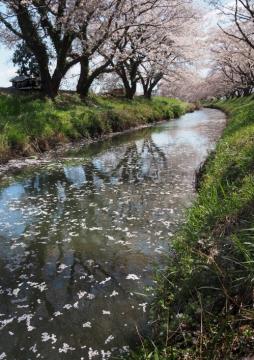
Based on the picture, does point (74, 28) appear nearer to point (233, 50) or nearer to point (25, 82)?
point (25, 82)

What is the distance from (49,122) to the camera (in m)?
17.0

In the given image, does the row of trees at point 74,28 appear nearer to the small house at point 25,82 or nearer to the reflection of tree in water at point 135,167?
the small house at point 25,82

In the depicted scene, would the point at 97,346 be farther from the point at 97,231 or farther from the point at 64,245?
the point at 97,231

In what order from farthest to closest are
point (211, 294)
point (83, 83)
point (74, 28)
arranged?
point (83, 83) < point (74, 28) < point (211, 294)

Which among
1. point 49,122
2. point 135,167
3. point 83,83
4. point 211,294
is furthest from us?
point 83,83

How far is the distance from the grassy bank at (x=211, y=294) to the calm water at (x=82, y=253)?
530 mm

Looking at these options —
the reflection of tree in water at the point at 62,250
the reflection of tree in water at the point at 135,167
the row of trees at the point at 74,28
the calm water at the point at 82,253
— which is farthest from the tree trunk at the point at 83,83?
the reflection of tree in water at the point at 62,250

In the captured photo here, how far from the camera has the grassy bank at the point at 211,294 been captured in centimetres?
310

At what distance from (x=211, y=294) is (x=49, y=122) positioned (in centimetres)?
1455

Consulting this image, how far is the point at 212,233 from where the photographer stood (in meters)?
4.83

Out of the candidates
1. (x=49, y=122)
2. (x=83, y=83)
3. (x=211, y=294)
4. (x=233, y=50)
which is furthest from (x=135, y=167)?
(x=233, y=50)

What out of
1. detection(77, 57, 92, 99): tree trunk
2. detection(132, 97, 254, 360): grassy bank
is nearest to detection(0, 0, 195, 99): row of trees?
detection(77, 57, 92, 99): tree trunk

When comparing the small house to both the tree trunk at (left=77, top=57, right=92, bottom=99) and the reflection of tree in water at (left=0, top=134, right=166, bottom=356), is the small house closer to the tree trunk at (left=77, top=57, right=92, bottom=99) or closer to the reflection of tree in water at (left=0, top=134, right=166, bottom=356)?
the tree trunk at (left=77, top=57, right=92, bottom=99)

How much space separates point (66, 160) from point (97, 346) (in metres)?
10.5
